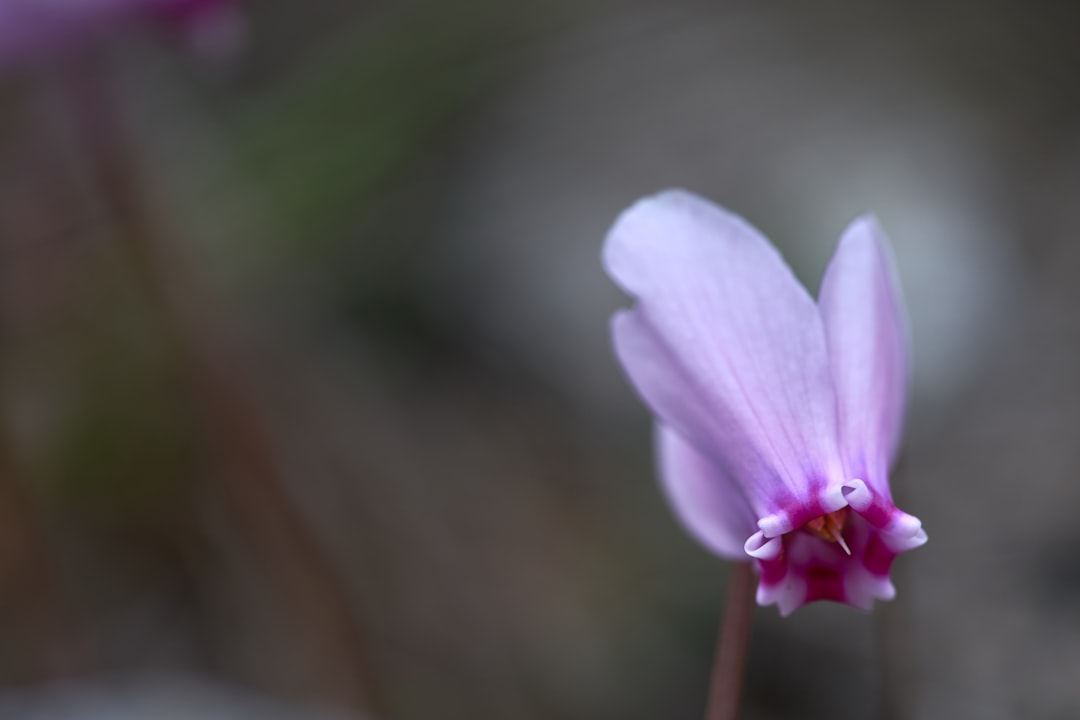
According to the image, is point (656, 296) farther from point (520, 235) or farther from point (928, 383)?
point (520, 235)

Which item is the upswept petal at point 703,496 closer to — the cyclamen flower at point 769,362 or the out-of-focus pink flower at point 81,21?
the cyclamen flower at point 769,362

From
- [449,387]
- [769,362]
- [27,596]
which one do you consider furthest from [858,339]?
[449,387]

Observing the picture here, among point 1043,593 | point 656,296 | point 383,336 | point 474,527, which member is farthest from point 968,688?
point 383,336

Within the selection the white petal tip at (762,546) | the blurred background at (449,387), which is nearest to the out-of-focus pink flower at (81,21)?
the blurred background at (449,387)

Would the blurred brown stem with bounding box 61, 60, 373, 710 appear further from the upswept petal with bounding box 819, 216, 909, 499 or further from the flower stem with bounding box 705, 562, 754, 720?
the upswept petal with bounding box 819, 216, 909, 499

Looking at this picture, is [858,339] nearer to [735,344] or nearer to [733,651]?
[735,344]

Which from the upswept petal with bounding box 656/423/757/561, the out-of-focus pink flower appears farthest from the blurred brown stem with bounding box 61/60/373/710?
the upswept petal with bounding box 656/423/757/561
